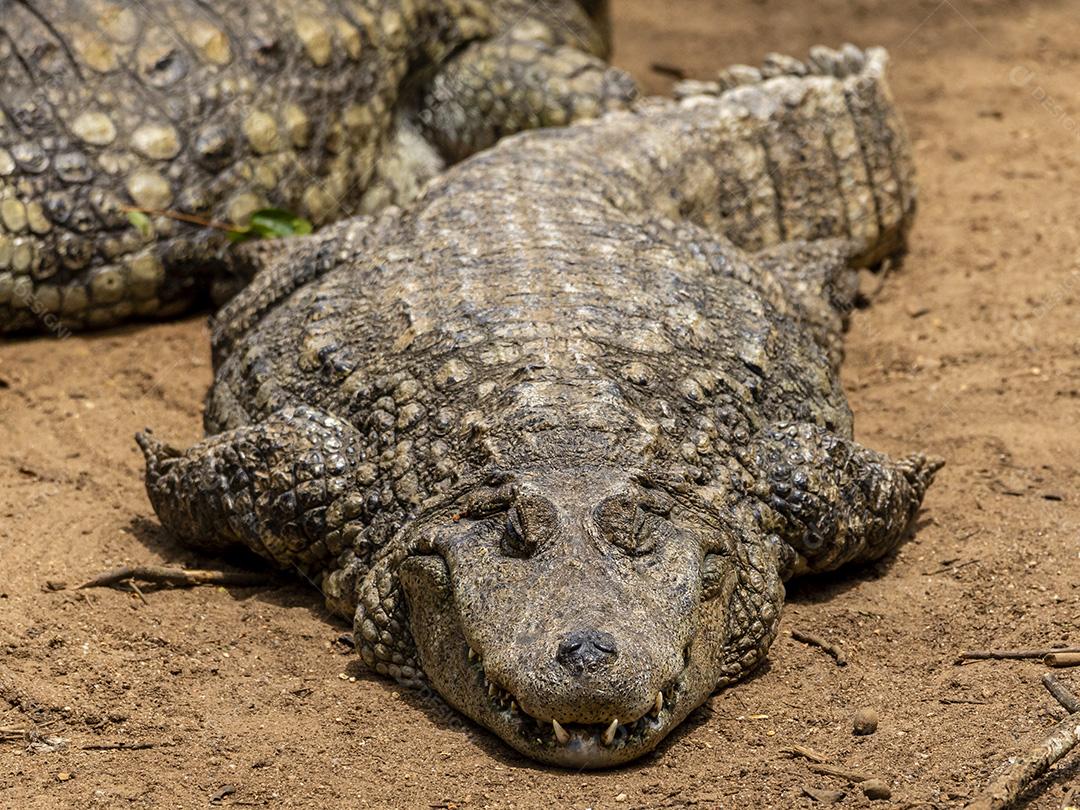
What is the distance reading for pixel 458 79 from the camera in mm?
7523

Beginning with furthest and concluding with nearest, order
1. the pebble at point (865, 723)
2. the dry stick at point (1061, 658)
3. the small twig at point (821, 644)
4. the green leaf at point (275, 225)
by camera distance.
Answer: the green leaf at point (275, 225), the small twig at point (821, 644), the dry stick at point (1061, 658), the pebble at point (865, 723)

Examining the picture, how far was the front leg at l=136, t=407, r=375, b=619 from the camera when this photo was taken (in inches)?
182

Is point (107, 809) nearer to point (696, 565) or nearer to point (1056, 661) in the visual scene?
point (696, 565)

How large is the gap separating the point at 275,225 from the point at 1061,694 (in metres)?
4.08

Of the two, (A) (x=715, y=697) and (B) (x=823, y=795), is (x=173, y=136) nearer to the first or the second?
(A) (x=715, y=697)

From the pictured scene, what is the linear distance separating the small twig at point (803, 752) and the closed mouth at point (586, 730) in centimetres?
32

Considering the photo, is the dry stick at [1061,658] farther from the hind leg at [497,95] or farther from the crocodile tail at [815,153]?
the hind leg at [497,95]

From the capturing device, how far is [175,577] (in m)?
4.75

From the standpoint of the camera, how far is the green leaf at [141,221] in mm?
6469

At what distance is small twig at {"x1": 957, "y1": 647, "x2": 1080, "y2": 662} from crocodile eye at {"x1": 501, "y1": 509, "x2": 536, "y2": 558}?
1281mm

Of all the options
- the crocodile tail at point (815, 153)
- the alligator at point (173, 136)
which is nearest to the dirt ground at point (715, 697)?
the alligator at point (173, 136)

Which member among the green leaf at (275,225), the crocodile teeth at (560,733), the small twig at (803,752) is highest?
the crocodile teeth at (560,733)

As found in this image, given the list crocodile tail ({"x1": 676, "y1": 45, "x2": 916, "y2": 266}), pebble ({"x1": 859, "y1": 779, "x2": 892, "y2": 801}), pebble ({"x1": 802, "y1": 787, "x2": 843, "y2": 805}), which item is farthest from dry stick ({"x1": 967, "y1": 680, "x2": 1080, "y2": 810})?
crocodile tail ({"x1": 676, "y1": 45, "x2": 916, "y2": 266})

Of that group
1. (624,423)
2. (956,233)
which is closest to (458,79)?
(956,233)
